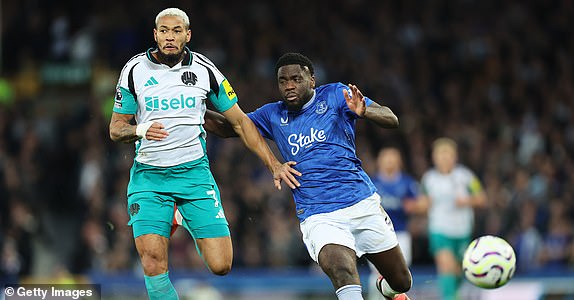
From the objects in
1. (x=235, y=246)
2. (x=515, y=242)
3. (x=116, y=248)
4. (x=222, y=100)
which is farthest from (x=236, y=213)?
(x=222, y=100)

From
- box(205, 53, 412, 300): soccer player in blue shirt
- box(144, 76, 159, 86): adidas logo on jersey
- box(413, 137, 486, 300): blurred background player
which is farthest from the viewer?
box(413, 137, 486, 300): blurred background player

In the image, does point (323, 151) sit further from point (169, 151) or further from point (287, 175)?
point (169, 151)

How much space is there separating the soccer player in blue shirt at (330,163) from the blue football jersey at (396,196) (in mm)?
4672

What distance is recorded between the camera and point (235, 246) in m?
17.0

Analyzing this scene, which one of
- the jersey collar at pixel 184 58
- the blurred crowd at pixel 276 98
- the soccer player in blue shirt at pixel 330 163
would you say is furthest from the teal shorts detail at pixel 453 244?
the jersey collar at pixel 184 58

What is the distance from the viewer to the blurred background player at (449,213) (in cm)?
1409

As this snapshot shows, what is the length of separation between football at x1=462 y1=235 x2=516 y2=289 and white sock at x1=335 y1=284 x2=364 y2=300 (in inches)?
79.3

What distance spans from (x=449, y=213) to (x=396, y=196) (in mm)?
908

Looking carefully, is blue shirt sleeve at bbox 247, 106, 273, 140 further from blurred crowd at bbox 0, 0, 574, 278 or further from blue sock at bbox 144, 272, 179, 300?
blurred crowd at bbox 0, 0, 574, 278

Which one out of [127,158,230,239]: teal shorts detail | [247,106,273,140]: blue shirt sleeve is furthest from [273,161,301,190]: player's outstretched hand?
[127,158,230,239]: teal shorts detail

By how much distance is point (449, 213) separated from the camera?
14.3m

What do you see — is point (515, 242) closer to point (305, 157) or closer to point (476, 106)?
point (476, 106)

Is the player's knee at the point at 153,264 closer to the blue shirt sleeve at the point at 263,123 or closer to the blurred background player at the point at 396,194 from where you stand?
the blue shirt sleeve at the point at 263,123

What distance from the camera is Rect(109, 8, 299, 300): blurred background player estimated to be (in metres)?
8.53
